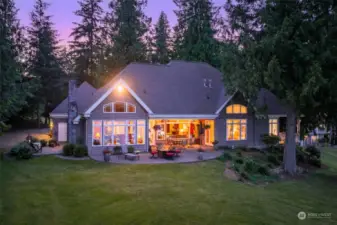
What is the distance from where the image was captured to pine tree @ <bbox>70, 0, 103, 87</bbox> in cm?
4380

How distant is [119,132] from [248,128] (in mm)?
11514

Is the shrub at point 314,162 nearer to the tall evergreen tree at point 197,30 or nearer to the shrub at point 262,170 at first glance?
the shrub at point 262,170

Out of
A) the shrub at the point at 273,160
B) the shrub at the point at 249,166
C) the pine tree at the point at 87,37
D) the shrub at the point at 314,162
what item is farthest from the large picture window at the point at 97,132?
the pine tree at the point at 87,37

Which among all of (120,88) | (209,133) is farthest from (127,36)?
(209,133)

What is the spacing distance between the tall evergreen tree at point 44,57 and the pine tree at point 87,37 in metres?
3.19

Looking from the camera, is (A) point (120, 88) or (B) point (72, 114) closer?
(A) point (120, 88)

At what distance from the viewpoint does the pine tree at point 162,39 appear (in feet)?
147

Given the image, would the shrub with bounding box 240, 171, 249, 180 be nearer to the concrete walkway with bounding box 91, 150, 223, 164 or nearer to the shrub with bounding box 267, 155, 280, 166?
the concrete walkway with bounding box 91, 150, 223, 164

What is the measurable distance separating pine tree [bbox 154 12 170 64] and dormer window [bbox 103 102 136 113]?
24.8 meters

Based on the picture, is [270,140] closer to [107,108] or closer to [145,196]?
[107,108]

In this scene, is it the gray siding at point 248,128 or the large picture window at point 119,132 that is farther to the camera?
the gray siding at point 248,128

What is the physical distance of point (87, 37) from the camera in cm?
4541

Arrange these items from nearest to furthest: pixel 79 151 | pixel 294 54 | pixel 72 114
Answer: pixel 294 54 < pixel 79 151 < pixel 72 114

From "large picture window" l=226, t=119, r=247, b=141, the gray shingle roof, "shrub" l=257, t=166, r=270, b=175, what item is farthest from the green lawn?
the gray shingle roof
